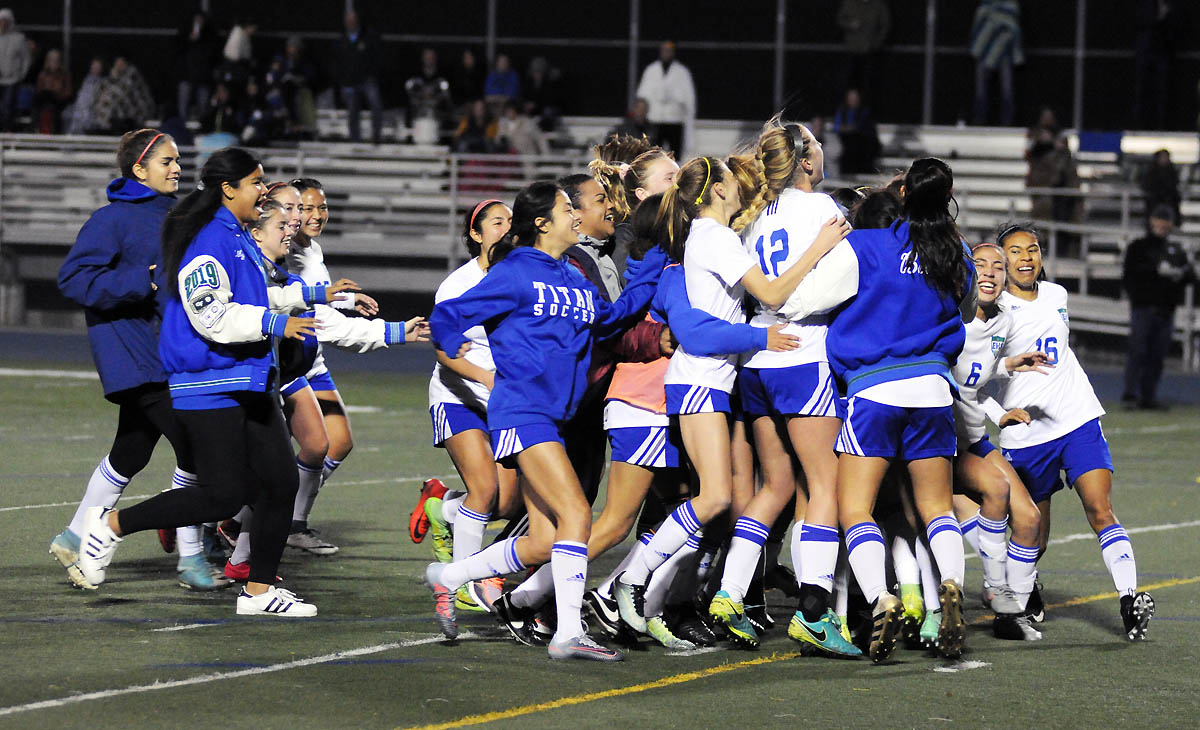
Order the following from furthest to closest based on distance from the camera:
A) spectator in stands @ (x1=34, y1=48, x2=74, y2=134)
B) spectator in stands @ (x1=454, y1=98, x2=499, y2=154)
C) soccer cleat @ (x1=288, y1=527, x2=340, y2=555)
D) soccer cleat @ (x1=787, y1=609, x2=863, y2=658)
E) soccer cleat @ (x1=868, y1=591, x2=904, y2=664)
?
spectator in stands @ (x1=34, y1=48, x2=74, y2=134) → spectator in stands @ (x1=454, y1=98, x2=499, y2=154) → soccer cleat @ (x1=288, y1=527, x2=340, y2=555) → soccer cleat @ (x1=787, y1=609, x2=863, y2=658) → soccer cleat @ (x1=868, y1=591, x2=904, y2=664)

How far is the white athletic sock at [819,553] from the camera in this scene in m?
7.10

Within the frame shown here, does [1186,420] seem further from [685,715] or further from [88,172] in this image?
[88,172]

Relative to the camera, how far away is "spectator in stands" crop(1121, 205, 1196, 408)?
60.4 ft

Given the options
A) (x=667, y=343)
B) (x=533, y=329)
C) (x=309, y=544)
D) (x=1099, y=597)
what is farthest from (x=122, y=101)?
(x=533, y=329)

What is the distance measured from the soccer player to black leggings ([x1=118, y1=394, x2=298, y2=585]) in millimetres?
3124

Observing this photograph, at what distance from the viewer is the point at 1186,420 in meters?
17.7

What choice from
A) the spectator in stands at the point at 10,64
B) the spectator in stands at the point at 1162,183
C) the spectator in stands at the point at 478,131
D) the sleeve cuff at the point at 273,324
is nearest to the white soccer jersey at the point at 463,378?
the sleeve cuff at the point at 273,324

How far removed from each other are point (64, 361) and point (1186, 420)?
41.9 feet

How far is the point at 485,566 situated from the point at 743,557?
1.04 metres

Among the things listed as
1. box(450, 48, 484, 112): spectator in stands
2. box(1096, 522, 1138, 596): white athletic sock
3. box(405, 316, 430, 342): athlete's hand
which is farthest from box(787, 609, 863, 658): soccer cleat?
box(450, 48, 484, 112): spectator in stands

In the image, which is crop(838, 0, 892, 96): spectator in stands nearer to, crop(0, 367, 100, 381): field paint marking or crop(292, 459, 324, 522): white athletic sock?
crop(0, 367, 100, 381): field paint marking

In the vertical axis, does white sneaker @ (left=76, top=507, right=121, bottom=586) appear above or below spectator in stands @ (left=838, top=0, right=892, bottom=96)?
below

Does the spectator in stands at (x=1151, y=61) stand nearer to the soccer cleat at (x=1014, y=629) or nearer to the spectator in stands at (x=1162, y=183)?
the spectator in stands at (x=1162, y=183)

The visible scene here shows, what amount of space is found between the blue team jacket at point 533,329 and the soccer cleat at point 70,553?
2298mm
